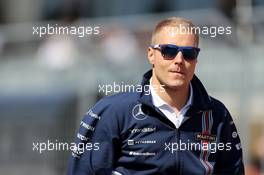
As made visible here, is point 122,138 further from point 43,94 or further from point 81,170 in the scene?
point 43,94

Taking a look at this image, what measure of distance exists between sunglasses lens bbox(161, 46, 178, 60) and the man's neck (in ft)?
0.30

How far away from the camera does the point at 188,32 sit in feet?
11.0

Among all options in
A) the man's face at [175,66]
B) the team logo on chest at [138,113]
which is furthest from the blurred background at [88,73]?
the team logo on chest at [138,113]

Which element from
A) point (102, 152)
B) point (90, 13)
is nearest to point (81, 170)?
point (102, 152)

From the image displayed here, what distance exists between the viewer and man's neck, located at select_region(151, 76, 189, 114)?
3271mm

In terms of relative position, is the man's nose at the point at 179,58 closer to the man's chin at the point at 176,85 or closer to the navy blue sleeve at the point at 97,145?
the man's chin at the point at 176,85

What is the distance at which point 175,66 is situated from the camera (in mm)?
3268

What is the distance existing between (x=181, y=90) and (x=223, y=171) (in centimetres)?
30

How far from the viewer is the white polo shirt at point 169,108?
321cm

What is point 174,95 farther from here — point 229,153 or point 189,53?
point 229,153

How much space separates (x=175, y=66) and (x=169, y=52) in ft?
0.17

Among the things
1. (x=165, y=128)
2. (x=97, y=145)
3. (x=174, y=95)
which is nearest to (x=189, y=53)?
(x=174, y=95)

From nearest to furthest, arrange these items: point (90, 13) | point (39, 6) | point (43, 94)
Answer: point (43, 94) → point (90, 13) → point (39, 6)

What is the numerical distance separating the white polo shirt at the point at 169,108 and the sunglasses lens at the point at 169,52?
119 mm
